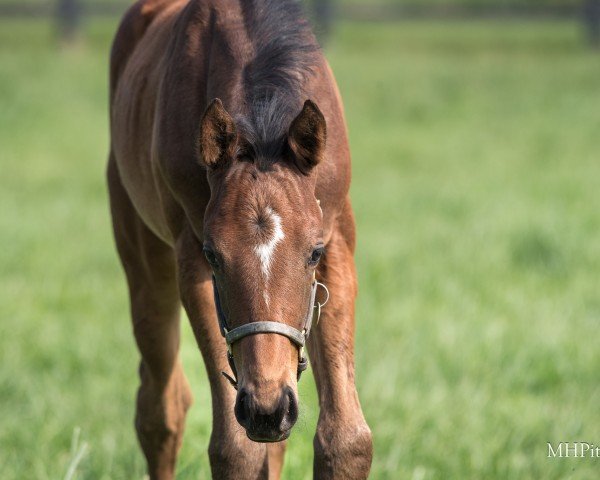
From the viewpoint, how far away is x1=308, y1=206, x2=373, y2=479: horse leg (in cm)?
347

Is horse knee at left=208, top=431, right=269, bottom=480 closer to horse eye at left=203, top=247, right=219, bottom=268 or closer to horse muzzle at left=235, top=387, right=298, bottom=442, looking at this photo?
horse muzzle at left=235, top=387, right=298, bottom=442

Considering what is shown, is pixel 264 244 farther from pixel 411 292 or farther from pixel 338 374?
pixel 411 292

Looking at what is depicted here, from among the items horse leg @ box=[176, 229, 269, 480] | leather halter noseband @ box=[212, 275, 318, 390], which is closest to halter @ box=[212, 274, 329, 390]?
leather halter noseband @ box=[212, 275, 318, 390]

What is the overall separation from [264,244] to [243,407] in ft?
1.38

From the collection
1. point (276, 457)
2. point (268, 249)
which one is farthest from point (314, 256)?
point (276, 457)

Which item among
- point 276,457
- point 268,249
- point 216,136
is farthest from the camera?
point 276,457

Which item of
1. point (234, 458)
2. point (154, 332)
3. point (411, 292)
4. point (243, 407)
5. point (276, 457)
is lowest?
point (411, 292)

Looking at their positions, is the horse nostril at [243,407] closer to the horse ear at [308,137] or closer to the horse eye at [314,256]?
the horse eye at [314,256]

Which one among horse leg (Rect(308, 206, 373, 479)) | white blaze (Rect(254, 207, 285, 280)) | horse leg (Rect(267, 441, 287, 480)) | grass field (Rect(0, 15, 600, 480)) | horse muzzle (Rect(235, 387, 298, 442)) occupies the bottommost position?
grass field (Rect(0, 15, 600, 480))

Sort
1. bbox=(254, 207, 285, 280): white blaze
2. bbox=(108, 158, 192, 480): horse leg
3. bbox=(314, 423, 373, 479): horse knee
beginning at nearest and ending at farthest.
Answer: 1. bbox=(254, 207, 285, 280): white blaze
2. bbox=(314, 423, 373, 479): horse knee
3. bbox=(108, 158, 192, 480): horse leg

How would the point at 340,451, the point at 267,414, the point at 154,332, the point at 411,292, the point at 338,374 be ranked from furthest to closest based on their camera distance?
the point at 411,292 < the point at 154,332 < the point at 338,374 < the point at 340,451 < the point at 267,414

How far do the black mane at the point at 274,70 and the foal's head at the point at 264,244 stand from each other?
0.03 m

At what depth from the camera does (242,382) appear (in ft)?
9.70

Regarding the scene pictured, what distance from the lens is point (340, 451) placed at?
3.46 metres
